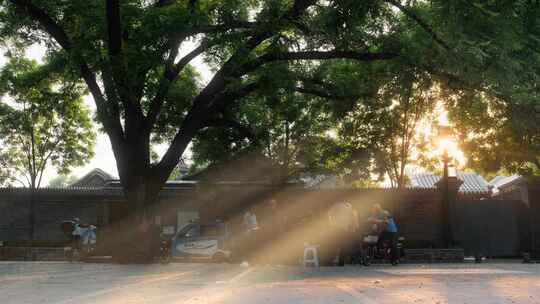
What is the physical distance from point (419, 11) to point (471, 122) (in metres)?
4.44

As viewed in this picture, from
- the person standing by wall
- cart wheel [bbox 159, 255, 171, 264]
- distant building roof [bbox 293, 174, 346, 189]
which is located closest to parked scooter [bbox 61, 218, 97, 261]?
cart wheel [bbox 159, 255, 171, 264]

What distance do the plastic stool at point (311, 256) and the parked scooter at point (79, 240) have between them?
25.2 feet

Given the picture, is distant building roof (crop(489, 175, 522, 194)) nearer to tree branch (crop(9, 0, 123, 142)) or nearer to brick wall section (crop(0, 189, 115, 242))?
tree branch (crop(9, 0, 123, 142))

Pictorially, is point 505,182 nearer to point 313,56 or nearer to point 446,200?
point 446,200

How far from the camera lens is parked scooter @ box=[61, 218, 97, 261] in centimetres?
2019

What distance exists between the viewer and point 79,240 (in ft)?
67.1

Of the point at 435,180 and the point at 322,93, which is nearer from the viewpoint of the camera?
the point at 322,93

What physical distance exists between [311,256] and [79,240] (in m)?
8.24

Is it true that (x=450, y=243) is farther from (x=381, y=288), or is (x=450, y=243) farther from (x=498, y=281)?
(x=381, y=288)

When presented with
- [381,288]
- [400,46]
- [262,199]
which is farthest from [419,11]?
[262,199]

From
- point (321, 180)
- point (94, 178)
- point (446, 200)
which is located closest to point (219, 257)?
point (446, 200)

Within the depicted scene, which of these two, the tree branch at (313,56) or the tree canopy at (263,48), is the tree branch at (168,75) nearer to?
the tree canopy at (263,48)

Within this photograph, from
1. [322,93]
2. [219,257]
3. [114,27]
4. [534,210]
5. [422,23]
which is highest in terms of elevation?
[114,27]

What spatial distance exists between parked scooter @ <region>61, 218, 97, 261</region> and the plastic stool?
768cm
